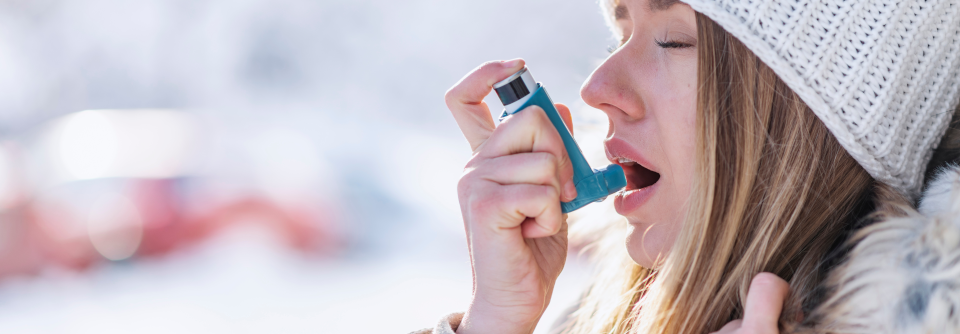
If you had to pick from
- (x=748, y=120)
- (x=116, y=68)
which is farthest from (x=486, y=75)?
(x=116, y=68)

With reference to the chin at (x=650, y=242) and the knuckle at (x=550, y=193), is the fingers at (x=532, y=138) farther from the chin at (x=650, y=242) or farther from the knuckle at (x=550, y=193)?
the chin at (x=650, y=242)

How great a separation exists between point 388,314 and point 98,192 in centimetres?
149

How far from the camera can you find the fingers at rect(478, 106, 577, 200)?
23.8 inches

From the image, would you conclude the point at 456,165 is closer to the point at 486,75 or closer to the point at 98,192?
the point at 98,192

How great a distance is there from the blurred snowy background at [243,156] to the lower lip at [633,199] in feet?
3.78

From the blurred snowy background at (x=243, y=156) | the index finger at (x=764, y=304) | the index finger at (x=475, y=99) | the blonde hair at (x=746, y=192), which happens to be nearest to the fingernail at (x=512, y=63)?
the index finger at (x=475, y=99)

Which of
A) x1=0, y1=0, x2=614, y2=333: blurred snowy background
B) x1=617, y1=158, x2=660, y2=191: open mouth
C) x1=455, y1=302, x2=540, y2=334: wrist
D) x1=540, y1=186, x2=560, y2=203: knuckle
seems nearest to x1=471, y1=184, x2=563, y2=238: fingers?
x1=540, y1=186, x2=560, y2=203: knuckle

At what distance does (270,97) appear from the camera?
2895 mm

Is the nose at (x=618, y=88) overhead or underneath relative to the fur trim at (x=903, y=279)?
overhead

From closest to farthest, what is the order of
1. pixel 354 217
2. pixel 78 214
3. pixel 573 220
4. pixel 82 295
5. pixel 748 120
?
pixel 748 120 < pixel 573 220 < pixel 82 295 < pixel 78 214 < pixel 354 217

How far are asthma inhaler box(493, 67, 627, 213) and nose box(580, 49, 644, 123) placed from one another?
113mm

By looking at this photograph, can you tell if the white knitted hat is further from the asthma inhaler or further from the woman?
the asthma inhaler

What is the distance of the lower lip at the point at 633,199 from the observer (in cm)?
77

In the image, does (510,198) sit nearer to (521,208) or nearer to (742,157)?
(521,208)
